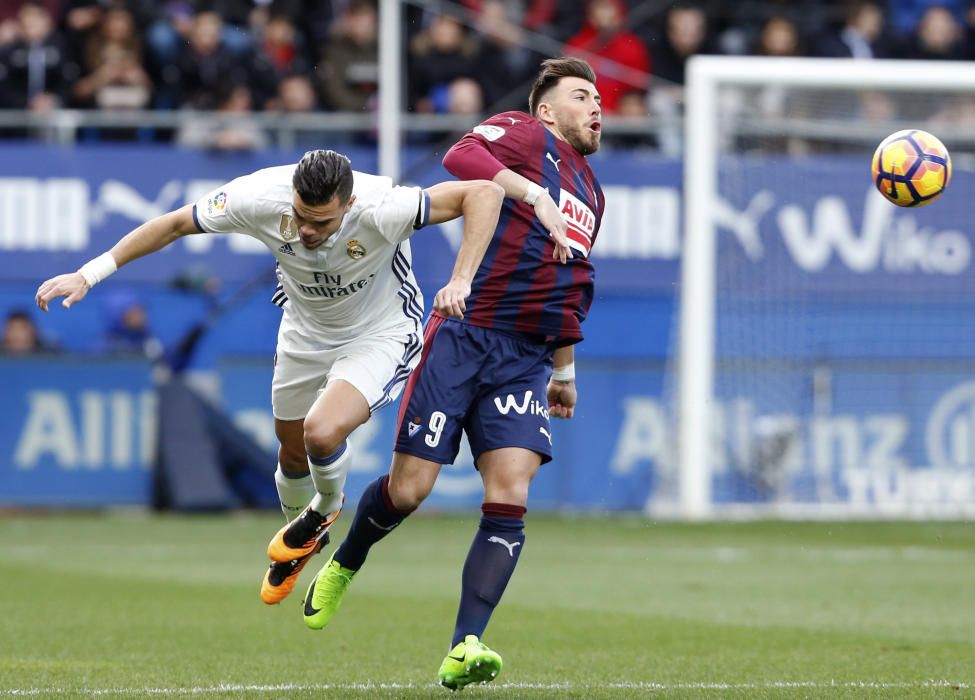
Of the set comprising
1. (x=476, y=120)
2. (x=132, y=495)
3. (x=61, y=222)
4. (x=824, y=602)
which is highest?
(x=476, y=120)

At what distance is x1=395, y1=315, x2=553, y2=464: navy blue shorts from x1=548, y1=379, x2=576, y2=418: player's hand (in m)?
0.47

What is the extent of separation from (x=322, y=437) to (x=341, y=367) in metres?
0.41

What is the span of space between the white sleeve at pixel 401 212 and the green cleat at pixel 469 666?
1.76 m

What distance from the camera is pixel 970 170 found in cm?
1592

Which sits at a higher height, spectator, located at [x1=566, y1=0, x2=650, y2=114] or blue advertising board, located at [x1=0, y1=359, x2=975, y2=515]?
spectator, located at [x1=566, y1=0, x2=650, y2=114]

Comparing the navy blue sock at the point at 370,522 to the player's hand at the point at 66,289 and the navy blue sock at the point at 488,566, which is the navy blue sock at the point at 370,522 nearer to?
the navy blue sock at the point at 488,566

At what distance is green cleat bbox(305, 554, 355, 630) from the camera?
23.3 ft

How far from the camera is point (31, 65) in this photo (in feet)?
57.0

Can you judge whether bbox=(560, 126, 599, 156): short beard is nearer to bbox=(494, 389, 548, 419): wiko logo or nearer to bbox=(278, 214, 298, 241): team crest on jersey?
bbox=(494, 389, 548, 419): wiko logo

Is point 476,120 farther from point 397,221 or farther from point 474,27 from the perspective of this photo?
point 397,221

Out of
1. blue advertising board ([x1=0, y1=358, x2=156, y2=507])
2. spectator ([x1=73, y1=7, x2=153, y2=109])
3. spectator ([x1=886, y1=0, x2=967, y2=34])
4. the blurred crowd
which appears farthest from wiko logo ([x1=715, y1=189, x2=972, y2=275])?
spectator ([x1=73, y1=7, x2=153, y2=109])

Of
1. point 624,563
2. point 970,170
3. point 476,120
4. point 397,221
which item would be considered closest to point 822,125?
point 970,170

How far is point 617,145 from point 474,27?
2.07 metres

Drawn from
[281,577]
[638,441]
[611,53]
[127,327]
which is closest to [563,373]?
[281,577]
